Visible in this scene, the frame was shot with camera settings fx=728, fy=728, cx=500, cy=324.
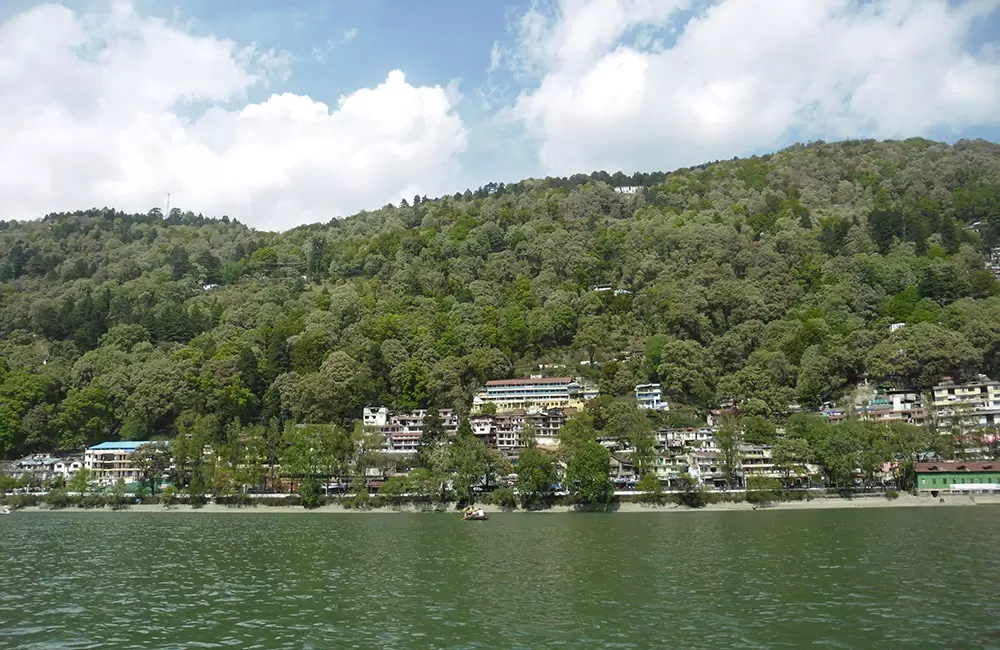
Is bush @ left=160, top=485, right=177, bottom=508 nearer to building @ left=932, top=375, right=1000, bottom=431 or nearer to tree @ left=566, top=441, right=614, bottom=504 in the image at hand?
tree @ left=566, top=441, right=614, bottom=504

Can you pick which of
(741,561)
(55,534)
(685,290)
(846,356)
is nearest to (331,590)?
(741,561)

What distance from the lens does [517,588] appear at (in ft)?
83.3

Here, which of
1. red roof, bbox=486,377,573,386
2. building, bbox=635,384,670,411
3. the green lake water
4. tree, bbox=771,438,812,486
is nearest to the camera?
the green lake water

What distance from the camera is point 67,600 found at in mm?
23828

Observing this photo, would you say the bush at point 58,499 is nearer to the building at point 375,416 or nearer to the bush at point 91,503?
the bush at point 91,503

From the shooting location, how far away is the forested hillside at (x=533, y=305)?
299 feet

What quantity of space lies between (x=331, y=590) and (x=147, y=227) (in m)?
198

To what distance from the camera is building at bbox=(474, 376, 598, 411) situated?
9806 centimetres

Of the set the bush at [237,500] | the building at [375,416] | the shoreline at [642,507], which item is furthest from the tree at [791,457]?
the bush at [237,500]

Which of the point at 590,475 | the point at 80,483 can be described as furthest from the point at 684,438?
the point at 80,483

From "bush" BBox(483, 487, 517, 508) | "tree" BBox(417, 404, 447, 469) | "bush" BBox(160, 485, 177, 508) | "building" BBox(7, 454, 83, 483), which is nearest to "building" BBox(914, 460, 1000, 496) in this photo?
"bush" BBox(483, 487, 517, 508)

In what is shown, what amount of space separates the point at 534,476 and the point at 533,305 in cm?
5440

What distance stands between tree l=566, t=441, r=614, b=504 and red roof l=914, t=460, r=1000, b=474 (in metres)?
28.7

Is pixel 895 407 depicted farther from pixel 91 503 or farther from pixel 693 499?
pixel 91 503
